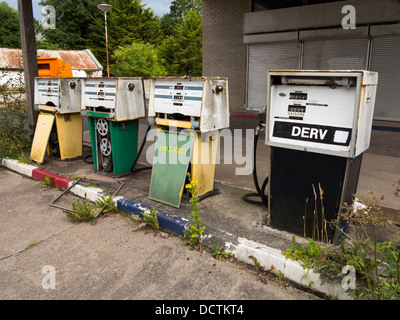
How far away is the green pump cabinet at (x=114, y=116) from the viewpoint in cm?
548

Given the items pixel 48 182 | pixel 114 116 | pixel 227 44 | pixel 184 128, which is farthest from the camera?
pixel 227 44

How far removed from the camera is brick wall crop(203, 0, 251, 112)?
1365 cm

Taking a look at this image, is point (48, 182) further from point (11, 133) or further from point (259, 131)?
point (259, 131)

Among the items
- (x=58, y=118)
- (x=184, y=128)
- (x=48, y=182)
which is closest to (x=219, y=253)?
(x=184, y=128)

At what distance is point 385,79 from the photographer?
1061cm

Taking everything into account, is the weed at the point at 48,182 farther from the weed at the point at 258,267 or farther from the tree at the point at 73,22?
the tree at the point at 73,22

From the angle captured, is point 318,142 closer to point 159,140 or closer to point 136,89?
point 159,140

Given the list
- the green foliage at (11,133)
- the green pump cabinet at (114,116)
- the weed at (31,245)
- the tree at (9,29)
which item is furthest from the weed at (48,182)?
the tree at (9,29)

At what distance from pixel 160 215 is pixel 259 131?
1601 mm

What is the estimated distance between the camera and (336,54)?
11.3 metres

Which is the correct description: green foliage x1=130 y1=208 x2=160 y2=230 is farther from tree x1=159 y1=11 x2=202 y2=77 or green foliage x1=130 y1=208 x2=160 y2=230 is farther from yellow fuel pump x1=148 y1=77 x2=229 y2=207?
tree x1=159 y1=11 x2=202 y2=77

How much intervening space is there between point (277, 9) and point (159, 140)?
31.6 ft

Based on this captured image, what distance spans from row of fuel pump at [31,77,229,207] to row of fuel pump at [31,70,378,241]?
0.01 m
